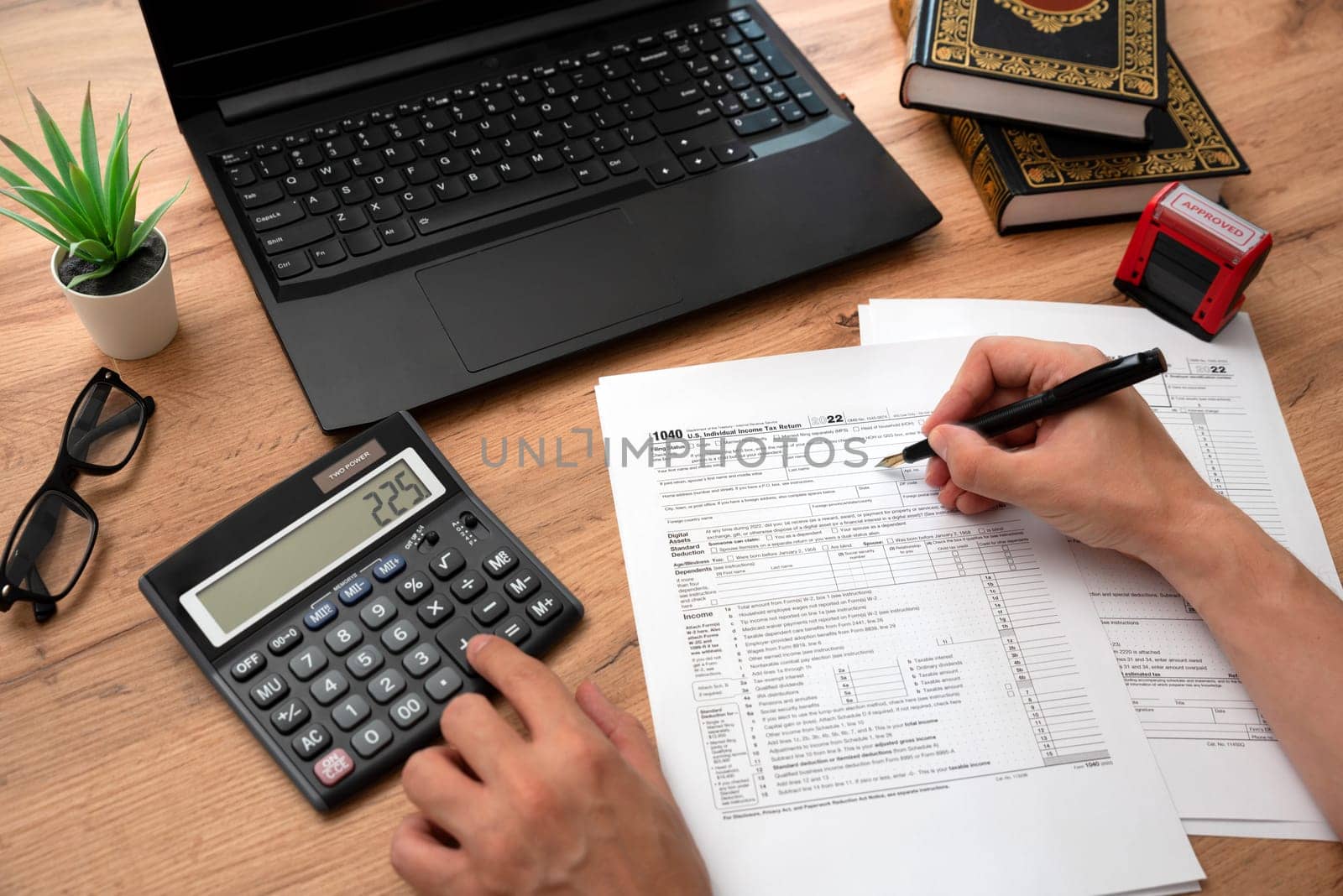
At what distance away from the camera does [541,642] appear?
2.04 ft

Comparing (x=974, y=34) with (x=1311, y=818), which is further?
(x=974, y=34)

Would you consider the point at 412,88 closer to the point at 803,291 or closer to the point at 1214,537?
the point at 803,291

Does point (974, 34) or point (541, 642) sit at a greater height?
point (974, 34)

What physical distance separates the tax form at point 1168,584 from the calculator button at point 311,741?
460 millimetres

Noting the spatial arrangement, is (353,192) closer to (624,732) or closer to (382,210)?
(382,210)

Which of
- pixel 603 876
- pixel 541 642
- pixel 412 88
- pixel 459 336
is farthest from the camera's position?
pixel 412 88

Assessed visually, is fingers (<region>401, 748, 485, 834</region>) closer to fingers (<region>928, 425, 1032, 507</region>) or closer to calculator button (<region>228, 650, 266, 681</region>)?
calculator button (<region>228, 650, 266, 681</region>)

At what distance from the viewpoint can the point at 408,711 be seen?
0.59 m

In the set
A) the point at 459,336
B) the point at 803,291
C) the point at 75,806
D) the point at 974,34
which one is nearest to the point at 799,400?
the point at 803,291

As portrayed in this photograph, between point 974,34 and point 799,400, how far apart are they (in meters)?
0.35

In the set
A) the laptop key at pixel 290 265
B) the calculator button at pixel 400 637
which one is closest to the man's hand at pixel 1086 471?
the calculator button at pixel 400 637

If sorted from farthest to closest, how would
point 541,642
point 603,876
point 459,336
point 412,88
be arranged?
point 412,88
point 459,336
point 541,642
point 603,876

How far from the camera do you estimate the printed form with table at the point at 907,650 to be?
1.89ft

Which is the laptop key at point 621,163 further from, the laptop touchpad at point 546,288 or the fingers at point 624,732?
the fingers at point 624,732
